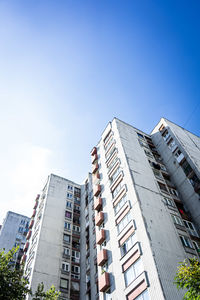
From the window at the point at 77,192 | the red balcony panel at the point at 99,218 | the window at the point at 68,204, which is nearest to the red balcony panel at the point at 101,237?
the red balcony panel at the point at 99,218

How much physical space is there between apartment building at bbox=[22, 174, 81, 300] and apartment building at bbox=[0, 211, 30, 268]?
15.5m

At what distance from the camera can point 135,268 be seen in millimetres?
20406

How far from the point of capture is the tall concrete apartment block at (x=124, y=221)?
2050 centimetres

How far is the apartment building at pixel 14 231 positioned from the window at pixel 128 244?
3844 centimetres

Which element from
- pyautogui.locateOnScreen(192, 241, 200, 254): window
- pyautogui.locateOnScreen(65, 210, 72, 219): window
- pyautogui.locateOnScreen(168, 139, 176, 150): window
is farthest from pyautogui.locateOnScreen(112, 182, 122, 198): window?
pyautogui.locateOnScreen(65, 210, 72, 219): window

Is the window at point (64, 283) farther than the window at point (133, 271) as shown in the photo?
Yes

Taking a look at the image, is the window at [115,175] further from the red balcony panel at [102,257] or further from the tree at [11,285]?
the tree at [11,285]

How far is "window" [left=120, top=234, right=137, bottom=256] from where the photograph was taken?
22.3 m

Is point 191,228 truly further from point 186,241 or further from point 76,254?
point 76,254

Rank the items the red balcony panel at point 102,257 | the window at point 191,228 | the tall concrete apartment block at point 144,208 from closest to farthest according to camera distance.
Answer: the tall concrete apartment block at point 144,208, the red balcony panel at point 102,257, the window at point 191,228

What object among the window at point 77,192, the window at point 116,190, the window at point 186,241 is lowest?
the window at point 186,241

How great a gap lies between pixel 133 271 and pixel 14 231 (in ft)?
155

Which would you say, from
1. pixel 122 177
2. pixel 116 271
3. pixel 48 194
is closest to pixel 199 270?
pixel 116 271

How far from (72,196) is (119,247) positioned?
79.8 ft
